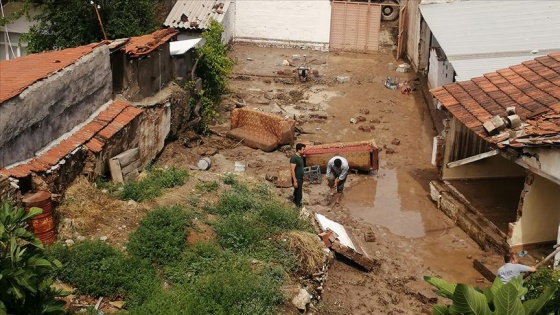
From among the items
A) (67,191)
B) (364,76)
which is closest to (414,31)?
(364,76)

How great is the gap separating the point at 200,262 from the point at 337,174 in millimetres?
5039

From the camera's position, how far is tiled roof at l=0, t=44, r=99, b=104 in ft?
34.3

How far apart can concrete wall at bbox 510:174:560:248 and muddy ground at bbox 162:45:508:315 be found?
2.51 feet

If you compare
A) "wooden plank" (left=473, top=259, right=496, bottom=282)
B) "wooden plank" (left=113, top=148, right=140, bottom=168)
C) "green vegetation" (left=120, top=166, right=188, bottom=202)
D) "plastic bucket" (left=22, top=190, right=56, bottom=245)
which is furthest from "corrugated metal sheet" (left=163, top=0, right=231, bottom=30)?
"wooden plank" (left=473, top=259, right=496, bottom=282)

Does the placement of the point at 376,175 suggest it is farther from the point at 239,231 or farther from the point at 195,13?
the point at 195,13

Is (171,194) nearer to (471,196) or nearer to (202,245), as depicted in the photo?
(202,245)

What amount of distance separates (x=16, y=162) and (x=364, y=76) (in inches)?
579

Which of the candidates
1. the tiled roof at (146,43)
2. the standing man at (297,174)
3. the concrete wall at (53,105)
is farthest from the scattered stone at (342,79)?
the concrete wall at (53,105)

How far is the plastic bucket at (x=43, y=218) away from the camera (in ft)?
31.0

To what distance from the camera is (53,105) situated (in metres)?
11.3

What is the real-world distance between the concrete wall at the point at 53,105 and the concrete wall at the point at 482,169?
730 centimetres

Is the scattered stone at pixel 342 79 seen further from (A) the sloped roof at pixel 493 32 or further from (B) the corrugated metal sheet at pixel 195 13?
(B) the corrugated metal sheet at pixel 195 13

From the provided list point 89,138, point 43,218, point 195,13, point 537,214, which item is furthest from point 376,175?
point 195,13

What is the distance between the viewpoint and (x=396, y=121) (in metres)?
18.7
